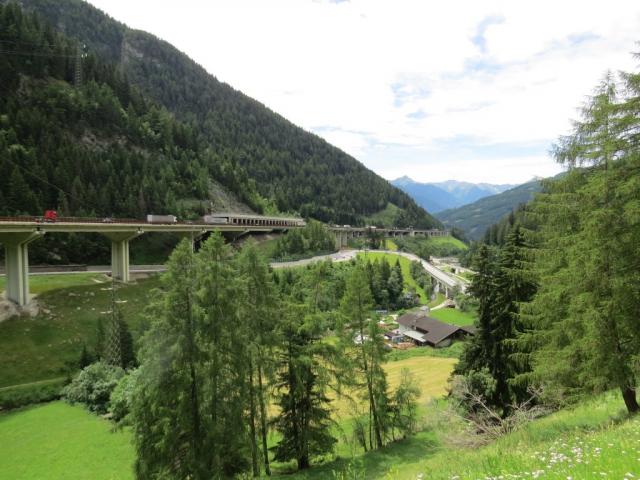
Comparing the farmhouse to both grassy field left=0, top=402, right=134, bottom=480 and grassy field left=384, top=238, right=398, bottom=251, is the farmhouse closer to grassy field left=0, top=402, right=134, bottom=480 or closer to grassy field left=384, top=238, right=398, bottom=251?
grassy field left=0, top=402, right=134, bottom=480

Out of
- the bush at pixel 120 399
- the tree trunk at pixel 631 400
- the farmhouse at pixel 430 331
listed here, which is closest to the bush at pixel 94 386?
the bush at pixel 120 399

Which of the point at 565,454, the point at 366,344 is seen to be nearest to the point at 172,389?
A: the point at 366,344

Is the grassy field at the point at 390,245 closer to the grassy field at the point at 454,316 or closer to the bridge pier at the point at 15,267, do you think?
the grassy field at the point at 454,316

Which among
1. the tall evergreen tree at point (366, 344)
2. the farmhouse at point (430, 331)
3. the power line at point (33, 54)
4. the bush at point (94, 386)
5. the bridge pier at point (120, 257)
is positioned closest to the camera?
the tall evergreen tree at point (366, 344)

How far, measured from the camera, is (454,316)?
8000 centimetres

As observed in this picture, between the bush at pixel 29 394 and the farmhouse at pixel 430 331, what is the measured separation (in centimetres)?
5236

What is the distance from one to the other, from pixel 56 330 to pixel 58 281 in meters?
14.8

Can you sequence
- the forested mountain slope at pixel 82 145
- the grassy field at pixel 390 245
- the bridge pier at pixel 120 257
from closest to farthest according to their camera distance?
1. the bridge pier at pixel 120 257
2. the forested mountain slope at pixel 82 145
3. the grassy field at pixel 390 245

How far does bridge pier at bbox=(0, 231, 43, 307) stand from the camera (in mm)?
44406

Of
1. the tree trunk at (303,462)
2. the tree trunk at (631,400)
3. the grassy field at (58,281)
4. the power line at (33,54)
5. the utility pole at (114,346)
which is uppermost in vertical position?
the power line at (33,54)

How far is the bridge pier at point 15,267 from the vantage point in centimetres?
4441

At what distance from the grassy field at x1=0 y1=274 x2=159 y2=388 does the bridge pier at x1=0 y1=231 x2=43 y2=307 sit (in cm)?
246

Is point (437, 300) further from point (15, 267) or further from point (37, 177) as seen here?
point (37, 177)

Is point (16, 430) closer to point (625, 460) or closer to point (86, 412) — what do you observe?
point (86, 412)
